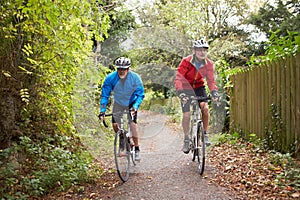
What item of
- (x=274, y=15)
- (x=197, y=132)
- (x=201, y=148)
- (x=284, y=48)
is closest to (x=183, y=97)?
(x=197, y=132)

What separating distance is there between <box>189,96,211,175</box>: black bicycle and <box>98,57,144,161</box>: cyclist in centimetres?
98

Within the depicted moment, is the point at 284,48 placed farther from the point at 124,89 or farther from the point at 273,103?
the point at 124,89

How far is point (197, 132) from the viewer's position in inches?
248

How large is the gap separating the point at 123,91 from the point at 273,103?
2866mm

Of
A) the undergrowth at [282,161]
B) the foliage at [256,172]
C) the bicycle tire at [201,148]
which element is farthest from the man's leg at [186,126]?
the undergrowth at [282,161]

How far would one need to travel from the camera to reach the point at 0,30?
18.1 ft

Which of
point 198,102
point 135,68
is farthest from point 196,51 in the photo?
point 135,68

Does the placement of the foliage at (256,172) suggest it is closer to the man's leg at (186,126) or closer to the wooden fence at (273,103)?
the wooden fence at (273,103)

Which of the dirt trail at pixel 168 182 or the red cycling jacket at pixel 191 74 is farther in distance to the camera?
the red cycling jacket at pixel 191 74

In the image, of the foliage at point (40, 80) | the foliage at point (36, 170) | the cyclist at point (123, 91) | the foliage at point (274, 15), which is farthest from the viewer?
the foliage at point (274, 15)

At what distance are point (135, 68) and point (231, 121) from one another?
8246 millimetres

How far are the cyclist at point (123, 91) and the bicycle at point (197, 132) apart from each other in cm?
98

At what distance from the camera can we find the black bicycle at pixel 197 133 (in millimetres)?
5969

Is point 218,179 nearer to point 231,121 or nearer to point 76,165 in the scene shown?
point 76,165
